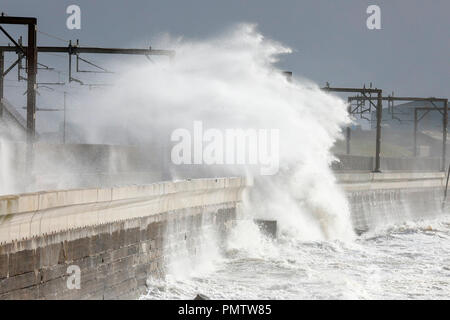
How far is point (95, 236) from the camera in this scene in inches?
588

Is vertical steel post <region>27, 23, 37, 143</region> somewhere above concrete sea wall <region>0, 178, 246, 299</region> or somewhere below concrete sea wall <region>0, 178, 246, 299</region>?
above

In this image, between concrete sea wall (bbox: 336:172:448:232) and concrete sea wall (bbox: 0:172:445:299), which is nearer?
concrete sea wall (bbox: 0:172:445:299)

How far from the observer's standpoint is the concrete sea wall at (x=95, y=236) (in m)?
12.1

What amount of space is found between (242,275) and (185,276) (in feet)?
5.33

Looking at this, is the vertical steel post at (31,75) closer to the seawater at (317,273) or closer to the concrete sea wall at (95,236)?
the concrete sea wall at (95,236)

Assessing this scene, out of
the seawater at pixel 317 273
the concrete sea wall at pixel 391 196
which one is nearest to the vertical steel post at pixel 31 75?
the seawater at pixel 317 273

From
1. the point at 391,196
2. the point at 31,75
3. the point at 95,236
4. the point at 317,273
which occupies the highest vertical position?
the point at 31,75

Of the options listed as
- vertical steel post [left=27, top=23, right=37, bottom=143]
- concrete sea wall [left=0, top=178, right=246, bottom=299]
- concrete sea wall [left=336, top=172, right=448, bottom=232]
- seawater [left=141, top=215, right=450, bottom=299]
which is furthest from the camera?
concrete sea wall [left=336, top=172, right=448, bottom=232]

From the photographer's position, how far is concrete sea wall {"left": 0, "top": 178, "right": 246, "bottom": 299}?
477 inches

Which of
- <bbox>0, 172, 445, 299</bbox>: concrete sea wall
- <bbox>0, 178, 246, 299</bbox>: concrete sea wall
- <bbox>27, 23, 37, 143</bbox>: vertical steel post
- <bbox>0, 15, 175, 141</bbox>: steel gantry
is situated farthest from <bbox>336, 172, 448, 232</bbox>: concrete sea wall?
<bbox>0, 178, 246, 299</bbox>: concrete sea wall

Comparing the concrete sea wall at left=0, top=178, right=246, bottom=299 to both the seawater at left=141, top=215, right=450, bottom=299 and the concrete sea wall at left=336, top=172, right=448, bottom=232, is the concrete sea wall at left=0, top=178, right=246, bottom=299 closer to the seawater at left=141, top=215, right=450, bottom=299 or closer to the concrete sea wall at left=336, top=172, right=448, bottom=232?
the seawater at left=141, top=215, right=450, bottom=299

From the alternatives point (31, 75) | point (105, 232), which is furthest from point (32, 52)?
point (105, 232)

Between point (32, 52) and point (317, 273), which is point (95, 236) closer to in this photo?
point (32, 52)
